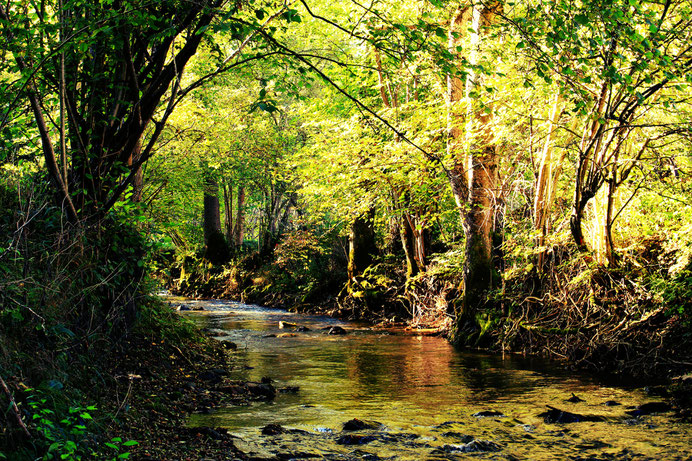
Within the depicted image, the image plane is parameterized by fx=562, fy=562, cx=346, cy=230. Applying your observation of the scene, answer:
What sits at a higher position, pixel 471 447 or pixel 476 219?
pixel 476 219

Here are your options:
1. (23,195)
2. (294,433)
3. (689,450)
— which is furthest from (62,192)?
(689,450)

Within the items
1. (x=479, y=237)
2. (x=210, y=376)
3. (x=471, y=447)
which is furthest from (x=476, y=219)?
(x=471, y=447)

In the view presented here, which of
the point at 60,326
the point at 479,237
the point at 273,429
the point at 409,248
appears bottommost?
the point at 273,429

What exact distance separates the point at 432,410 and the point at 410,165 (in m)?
7.10

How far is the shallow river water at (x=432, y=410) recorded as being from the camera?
5.55m

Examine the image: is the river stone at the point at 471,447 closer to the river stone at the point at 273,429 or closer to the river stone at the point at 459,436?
the river stone at the point at 459,436

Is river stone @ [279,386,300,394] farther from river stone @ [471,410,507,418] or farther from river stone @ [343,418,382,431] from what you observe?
river stone @ [471,410,507,418]

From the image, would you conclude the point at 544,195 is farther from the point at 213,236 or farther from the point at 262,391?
the point at 213,236

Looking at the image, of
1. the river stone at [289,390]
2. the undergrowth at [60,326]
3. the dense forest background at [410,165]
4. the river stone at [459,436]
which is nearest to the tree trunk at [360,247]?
the dense forest background at [410,165]

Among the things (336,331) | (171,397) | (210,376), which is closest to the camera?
(171,397)

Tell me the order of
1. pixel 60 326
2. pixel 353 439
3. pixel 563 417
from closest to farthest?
pixel 60 326 → pixel 353 439 → pixel 563 417

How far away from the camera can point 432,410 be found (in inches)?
280

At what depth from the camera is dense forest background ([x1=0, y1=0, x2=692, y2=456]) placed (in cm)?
541

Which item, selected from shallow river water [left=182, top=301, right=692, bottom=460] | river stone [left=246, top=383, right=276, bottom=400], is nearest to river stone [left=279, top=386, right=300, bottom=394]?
shallow river water [left=182, top=301, right=692, bottom=460]
